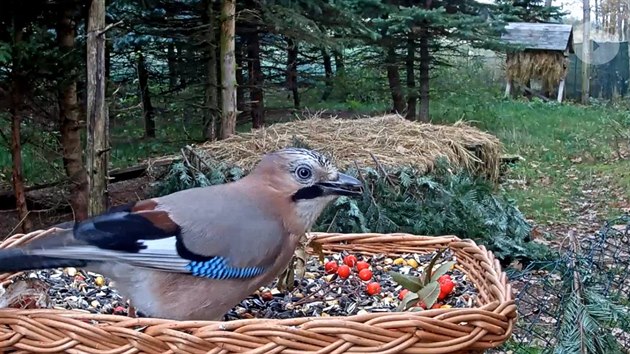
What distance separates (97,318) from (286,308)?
558mm

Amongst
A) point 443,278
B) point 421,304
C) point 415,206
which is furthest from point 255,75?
point 421,304

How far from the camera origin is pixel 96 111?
14.6 feet

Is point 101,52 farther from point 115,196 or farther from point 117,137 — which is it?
point 117,137

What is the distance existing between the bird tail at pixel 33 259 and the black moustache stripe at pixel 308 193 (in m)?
0.41

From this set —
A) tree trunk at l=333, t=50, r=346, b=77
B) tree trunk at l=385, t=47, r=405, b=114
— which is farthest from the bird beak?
tree trunk at l=333, t=50, r=346, b=77

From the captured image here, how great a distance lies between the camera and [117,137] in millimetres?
9109

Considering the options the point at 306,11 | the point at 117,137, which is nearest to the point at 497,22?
the point at 306,11

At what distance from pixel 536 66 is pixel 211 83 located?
12.4m

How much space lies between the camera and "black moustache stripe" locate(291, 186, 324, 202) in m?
1.54

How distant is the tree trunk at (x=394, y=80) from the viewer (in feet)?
33.8

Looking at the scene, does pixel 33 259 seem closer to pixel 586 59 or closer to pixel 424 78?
pixel 424 78

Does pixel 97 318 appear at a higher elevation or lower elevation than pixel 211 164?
higher

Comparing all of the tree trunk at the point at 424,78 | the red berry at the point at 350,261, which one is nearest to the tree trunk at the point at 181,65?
the tree trunk at the point at 424,78

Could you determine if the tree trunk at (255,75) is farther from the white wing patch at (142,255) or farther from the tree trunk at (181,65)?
the white wing patch at (142,255)
